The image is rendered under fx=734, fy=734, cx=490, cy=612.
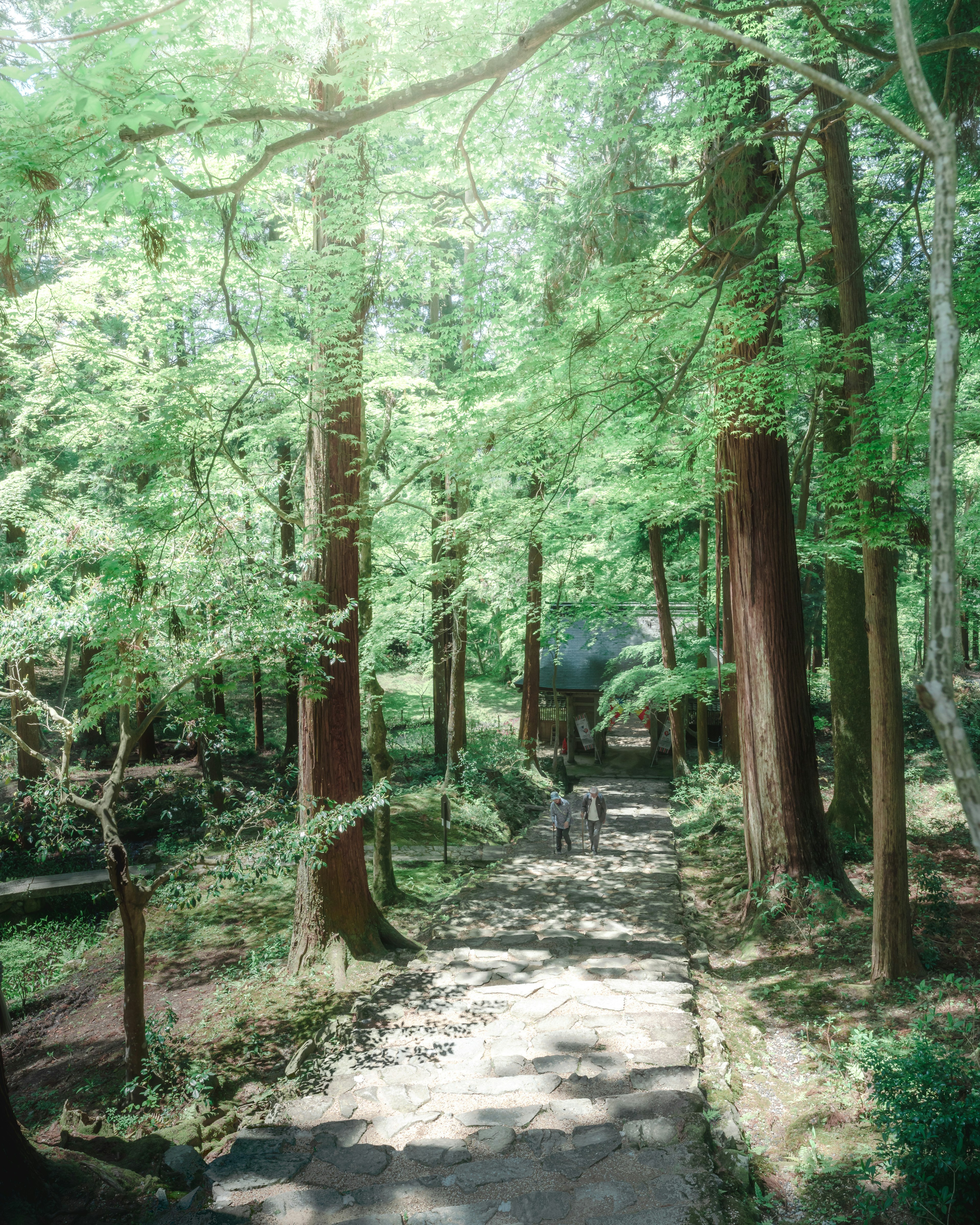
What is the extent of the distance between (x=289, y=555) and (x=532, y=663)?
382 inches

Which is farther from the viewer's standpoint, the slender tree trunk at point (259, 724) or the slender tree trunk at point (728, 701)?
the slender tree trunk at point (259, 724)

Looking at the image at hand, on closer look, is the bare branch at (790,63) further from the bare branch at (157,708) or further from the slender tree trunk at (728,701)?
the slender tree trunk at (728,701)

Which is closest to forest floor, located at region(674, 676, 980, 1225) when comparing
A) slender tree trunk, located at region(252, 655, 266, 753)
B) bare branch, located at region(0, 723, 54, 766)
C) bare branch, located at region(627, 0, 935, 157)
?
bare branch, located at region(627, 0, 935, 157)

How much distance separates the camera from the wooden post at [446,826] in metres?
11.2

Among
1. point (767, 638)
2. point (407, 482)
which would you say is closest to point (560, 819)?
point (767, 638)

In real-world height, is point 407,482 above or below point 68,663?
above

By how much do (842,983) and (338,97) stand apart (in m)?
9.14

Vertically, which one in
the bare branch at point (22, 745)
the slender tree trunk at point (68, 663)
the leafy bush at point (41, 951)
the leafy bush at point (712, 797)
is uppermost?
the slender tree trunk at point (68, 663)

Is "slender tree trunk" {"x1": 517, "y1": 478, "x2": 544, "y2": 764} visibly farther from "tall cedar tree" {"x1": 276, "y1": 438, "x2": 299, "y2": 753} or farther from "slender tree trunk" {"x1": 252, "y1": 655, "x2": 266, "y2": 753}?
"slender tree trunk" {"x1": 252, "y1": 655, "x2": 266, "y2": 753}

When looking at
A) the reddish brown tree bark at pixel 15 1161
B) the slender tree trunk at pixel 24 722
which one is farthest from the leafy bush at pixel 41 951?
the reddish brown tree bark at pixel 15 1161

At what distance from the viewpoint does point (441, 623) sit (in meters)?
17.4

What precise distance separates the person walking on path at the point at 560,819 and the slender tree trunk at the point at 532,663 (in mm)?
4927

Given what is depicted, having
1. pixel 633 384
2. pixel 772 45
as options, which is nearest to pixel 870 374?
pixel 633 384

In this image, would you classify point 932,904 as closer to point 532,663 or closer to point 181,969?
point 181,969
